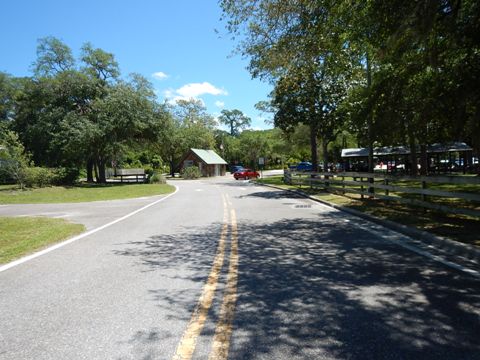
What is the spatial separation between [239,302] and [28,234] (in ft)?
25.1

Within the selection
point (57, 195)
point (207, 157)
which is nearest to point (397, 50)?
point (57, 195)

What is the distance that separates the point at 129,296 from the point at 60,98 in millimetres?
39665

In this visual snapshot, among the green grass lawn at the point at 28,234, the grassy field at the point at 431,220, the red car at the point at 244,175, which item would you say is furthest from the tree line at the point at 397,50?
the red car at the point at 244,175

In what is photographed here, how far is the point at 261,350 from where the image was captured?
12.5 feet

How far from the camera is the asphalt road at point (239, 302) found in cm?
390

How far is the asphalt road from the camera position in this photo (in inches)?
153

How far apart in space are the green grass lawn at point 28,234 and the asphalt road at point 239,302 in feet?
2.58

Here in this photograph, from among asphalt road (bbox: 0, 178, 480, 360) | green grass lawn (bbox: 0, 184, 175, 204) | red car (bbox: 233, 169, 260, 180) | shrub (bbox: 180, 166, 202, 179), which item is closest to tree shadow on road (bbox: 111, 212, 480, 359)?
asphalt road (bbox: 0, 178, 480, 360)

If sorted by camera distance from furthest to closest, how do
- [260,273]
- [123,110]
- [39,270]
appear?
[123,110] → [39,270] → [260,273]

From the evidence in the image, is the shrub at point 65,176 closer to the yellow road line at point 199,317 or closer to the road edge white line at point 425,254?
the road edge white line at point 425,254

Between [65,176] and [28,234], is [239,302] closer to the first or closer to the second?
[28,234]

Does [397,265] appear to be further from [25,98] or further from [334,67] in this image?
[25,98]

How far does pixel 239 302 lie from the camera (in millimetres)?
5160

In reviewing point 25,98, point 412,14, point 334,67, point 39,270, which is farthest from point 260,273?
point 25,98
